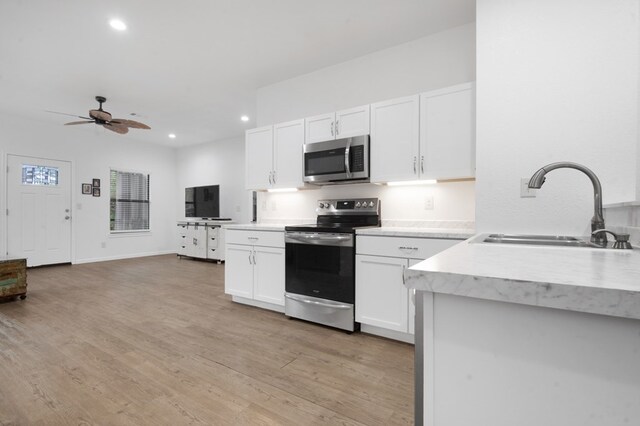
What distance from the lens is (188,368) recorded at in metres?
2.04

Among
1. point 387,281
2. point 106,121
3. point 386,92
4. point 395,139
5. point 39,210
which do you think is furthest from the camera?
point 39,210

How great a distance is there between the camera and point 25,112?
17.1ft

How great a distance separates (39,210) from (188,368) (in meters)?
5.68

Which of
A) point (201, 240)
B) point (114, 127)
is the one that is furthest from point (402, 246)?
point (201, 240)

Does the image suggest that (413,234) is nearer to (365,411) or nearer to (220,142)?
(365,411)

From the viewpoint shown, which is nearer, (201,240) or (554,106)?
(554,106)

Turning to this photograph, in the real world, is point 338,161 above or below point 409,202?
above

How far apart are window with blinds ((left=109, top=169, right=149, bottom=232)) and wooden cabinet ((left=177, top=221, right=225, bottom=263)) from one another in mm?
1064

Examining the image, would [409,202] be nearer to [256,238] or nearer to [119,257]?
[256,238]

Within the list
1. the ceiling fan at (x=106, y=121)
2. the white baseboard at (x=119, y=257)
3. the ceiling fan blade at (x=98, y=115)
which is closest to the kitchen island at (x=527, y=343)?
the ceiling fan at (x=106, y=121)

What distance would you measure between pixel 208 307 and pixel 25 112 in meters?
5.04

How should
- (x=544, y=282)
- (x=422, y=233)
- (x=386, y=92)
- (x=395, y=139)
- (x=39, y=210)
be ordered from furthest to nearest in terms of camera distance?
(x=39, y=210)
(x=386, y=92)
(x=395, y=139)
(x=422, y=233)
(x=544, y=282)

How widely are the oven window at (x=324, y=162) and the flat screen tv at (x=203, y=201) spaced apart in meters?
4.29

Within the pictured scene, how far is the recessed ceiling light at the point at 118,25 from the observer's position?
2.73m
